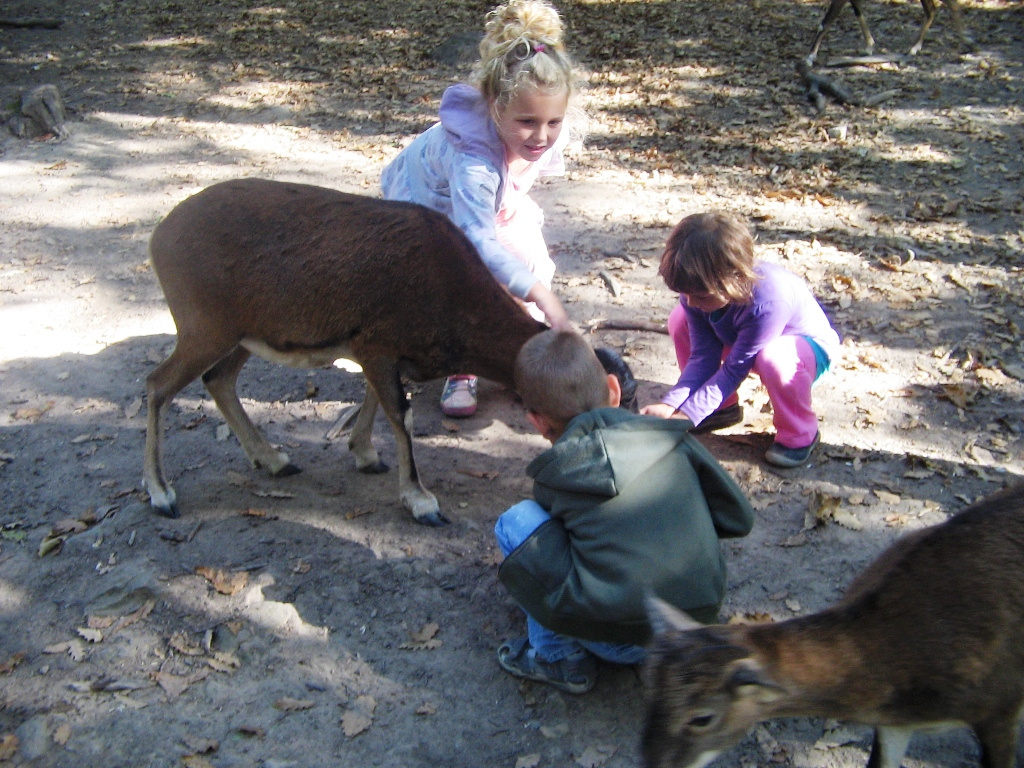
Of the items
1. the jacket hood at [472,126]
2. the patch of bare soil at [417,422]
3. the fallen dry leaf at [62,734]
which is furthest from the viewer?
the jacket hood at [472,126]

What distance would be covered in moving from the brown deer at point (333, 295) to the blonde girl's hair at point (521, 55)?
78 centimetres

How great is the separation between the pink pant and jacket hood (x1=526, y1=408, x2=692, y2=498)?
5.46 feet

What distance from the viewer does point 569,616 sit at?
122 inches

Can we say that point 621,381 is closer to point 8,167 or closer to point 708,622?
point 708,622

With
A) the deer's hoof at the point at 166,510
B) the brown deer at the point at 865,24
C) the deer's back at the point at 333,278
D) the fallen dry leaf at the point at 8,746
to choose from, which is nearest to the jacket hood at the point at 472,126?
the deer's back at the point at 333,278

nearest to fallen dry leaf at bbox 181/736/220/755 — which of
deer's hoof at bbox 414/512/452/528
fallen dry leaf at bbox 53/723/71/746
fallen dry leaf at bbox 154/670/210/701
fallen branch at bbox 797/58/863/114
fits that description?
fallen dry leaf at bbox 154/670/210/701

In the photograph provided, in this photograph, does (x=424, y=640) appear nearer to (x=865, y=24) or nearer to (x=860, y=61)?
(x=860, y=61)

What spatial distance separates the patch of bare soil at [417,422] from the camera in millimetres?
3457

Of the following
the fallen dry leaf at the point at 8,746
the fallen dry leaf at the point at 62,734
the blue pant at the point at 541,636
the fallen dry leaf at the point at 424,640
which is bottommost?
the fallen dry leaf at the point at 62,734

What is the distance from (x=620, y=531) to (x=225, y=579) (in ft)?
6.67

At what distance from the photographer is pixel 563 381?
3.24m

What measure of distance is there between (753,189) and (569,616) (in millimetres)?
6187

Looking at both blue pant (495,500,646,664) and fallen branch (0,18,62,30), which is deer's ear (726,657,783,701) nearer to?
blue pant (495,500,646,664)

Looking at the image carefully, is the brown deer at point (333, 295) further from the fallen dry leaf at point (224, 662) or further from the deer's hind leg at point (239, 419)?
the fallen dry leaf at point (224, 662)
